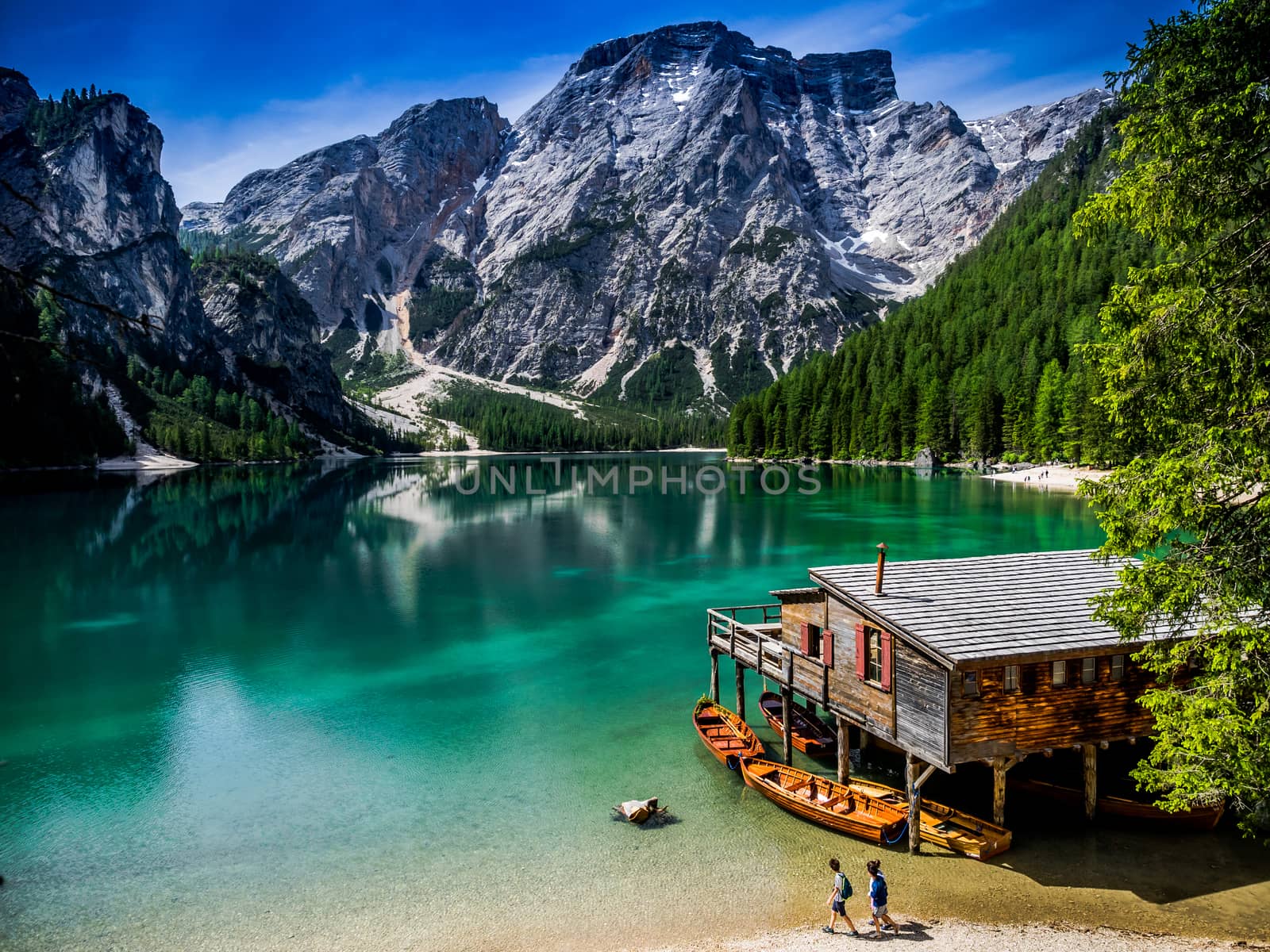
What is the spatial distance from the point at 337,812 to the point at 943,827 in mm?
16932

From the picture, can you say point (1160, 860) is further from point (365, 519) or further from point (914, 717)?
point (365, 519)

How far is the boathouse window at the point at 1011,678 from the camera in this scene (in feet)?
64.4

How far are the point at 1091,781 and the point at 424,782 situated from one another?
19.3 m

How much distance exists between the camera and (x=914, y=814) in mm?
20219

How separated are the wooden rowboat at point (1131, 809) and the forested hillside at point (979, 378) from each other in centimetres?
9428

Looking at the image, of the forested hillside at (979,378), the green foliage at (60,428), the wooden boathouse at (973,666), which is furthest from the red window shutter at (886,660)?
the green foliage at (60,428)

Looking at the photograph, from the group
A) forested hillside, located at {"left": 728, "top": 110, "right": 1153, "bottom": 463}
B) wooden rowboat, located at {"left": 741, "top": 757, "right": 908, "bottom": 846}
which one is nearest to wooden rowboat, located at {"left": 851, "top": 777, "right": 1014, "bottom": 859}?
wooden rowboat, located at {"left": 741, "top": 757, "right": 908, "bottom": 846}

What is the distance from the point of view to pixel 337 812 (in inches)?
909

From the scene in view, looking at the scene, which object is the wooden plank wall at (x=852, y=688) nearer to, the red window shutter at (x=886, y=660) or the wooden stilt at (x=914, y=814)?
the red window shutter at (x=886, y=660)

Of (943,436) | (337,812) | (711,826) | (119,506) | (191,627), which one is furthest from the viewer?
(943,436)

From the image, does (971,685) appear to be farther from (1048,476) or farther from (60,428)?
(60,428)

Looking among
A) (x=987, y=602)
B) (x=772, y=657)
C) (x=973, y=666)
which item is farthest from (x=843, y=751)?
(x=987, y=602)

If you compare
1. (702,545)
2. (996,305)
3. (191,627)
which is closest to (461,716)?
(191,627)

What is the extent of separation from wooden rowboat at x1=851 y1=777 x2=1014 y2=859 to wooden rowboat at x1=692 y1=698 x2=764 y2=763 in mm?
5382
